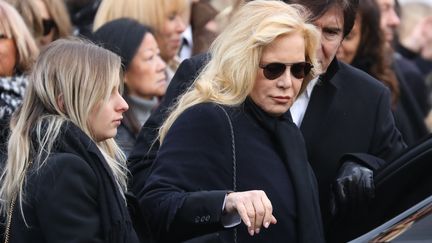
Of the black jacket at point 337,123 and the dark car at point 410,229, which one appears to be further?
the black jacket at point 337,123

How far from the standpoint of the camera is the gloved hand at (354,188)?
15.7 ft

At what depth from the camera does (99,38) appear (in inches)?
247

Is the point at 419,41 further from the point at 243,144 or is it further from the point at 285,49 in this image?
the point at 243,144

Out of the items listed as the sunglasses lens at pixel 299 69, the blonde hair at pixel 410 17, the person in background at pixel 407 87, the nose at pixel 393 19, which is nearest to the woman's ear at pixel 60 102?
the sunglasses lens at pixel 299 69

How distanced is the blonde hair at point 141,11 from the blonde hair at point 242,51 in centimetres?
233

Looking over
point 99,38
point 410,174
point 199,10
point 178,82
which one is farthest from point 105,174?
point 199,10

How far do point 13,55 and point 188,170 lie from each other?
5.85 feet

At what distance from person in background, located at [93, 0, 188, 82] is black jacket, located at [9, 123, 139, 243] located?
268 centimetres

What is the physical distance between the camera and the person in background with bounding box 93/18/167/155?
20.7 feet

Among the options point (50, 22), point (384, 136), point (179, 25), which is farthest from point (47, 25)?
point (384, 136)

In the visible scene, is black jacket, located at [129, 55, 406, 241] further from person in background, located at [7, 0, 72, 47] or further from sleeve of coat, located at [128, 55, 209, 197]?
person in background, located at [7, 0, 72, 47]

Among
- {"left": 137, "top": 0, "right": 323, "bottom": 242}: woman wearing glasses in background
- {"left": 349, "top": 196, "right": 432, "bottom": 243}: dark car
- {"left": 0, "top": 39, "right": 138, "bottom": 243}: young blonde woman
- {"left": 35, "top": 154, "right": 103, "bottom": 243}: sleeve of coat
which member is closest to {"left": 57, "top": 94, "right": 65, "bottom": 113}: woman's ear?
{"left": 0, "top": 39, "right": 138, "bottom": 243}: young blonde woman

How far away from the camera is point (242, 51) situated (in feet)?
14.7

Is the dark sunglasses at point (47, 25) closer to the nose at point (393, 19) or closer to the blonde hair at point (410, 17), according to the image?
the nose at point (393, 19)
